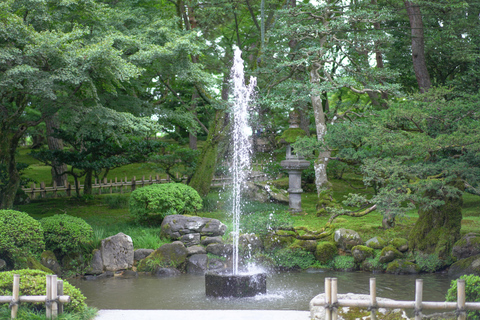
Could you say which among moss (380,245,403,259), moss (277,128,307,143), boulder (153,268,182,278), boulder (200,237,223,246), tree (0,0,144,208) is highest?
tree (0,0,144,208)

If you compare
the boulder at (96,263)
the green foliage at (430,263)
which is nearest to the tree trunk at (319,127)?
the green foliage at (430,263)

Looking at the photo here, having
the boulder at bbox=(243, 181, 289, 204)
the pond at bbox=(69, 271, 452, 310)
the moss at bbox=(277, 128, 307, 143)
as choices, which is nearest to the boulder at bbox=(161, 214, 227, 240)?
the pond at bbox=(69, 271, 452, 310)

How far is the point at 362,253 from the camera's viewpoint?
10.7 meters

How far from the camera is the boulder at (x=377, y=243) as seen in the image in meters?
10.9

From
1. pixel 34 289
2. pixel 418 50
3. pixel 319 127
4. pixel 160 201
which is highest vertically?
pixel 418 50

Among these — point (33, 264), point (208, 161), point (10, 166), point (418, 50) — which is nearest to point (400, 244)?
point (418, 50)

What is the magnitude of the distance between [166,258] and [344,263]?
13.5ft

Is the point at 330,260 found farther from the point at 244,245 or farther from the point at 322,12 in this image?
the point at 322,12

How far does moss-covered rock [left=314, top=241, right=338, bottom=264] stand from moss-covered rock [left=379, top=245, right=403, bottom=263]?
1091mm

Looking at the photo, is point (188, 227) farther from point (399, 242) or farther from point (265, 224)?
point (399, 242)

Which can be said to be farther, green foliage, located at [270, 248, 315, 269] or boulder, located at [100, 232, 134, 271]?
green foliage, located at [270, 248, 315, 269]

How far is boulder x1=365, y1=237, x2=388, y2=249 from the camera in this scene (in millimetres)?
10898

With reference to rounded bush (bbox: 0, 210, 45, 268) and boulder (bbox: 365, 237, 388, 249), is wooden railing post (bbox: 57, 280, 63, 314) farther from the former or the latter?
boulder (bbox: 365, 237, 388, 249)

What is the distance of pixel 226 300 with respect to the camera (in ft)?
25.8
